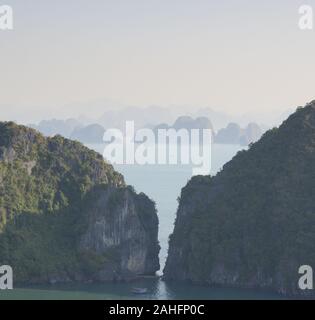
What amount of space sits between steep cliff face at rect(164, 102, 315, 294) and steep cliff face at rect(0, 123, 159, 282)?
114 inches

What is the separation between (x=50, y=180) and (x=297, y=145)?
17788 mm

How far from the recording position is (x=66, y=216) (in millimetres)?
63781

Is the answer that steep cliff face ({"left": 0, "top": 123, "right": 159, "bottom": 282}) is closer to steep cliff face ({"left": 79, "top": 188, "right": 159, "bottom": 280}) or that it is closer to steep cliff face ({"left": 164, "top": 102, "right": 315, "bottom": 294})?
steep cliff face ({"left": 79, "top": 188, "right": 159, "bottom": 280})

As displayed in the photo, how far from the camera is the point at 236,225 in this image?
6019cm

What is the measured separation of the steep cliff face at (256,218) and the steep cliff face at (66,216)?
2888 mm

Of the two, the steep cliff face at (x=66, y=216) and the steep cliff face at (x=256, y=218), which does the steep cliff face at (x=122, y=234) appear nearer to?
the steep cliff face at (x=66, y=216)

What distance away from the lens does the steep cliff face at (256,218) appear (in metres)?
57.1

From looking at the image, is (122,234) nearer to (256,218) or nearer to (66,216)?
(66,216)

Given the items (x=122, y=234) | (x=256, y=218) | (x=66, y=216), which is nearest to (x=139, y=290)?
(x=122, y=234)

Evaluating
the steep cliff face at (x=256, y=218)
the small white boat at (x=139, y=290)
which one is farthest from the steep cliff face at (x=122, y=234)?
the small white boat at (x=139, y=290)

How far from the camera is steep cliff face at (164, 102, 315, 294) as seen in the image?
57125 millimetres

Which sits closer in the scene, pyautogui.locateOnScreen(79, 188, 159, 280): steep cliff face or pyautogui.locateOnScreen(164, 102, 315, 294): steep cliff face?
pyautogui.locateOnScreen(164, 102, 315, 294): steep cliff face

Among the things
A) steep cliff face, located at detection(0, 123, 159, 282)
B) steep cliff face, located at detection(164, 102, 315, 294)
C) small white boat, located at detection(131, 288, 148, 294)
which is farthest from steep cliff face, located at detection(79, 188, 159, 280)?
small white boat, located at detection(131, 288, 148, 294)
